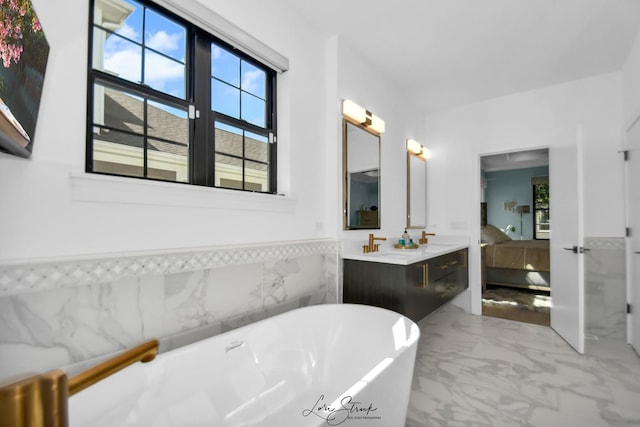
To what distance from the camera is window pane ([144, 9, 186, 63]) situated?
1680 mm

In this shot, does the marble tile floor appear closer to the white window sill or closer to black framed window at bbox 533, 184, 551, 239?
the white window sill

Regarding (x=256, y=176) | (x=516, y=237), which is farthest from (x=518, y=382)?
(x=516, y=237)

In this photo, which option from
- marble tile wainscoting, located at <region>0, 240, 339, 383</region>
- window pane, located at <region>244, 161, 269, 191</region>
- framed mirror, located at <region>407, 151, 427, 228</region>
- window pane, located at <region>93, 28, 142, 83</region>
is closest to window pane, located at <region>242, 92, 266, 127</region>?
window pane, located at <region>244, 161, 269, 191</region>

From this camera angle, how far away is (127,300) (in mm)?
1449

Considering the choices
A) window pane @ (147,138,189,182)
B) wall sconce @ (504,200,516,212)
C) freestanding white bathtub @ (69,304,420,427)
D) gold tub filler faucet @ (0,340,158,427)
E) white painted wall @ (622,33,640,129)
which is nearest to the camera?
gold tub filler faucet @ (0,340,158,427)

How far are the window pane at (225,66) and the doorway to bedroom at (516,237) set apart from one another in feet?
12.2

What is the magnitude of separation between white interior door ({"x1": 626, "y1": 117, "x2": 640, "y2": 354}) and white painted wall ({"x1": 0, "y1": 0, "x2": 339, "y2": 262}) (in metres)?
2.83

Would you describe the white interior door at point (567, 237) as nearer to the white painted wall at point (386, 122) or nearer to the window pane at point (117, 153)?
the white painted wall at point (386, 122)

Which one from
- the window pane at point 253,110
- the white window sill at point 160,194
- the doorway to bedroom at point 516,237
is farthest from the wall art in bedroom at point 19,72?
the doorway to bedroom at point 516,237

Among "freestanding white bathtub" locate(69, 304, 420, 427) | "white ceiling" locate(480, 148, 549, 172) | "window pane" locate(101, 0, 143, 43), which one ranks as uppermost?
"white ceiling" locate(480, 148, 549, 172)

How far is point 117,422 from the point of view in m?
1.13

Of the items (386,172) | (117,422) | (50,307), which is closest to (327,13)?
(386,172)

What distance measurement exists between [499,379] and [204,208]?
2326mm

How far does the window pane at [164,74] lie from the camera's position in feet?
5.52
